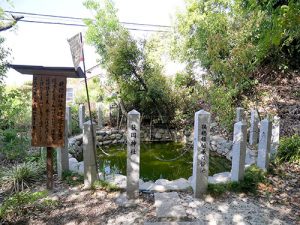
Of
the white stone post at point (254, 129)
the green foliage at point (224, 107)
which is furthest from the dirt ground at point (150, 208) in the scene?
the green foliage at point (224, 107)

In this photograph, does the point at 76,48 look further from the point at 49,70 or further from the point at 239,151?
the point at 239,151

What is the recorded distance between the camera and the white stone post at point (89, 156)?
4105 mm

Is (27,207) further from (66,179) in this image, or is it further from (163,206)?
(163,206)

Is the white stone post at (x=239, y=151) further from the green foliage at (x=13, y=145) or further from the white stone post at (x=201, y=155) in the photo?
the green foliage at (x=13, y=145)

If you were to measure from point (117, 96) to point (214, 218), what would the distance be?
7874mm

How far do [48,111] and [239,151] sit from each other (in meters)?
3.35

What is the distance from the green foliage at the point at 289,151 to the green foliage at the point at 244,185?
3.49ft

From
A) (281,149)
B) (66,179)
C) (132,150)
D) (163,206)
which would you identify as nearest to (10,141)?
(66,179)

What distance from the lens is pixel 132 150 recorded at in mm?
3885

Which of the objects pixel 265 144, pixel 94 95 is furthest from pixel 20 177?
pixel 94 95

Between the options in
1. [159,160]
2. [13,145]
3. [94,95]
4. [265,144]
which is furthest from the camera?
[94,95]

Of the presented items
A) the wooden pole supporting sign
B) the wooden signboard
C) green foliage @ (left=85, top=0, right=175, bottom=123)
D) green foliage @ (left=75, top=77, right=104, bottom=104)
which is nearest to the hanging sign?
the wooden pole supporting sign

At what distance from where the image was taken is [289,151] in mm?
5398

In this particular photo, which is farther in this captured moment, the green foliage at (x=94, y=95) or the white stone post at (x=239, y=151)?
the green foliage at (x=94, y=95)
